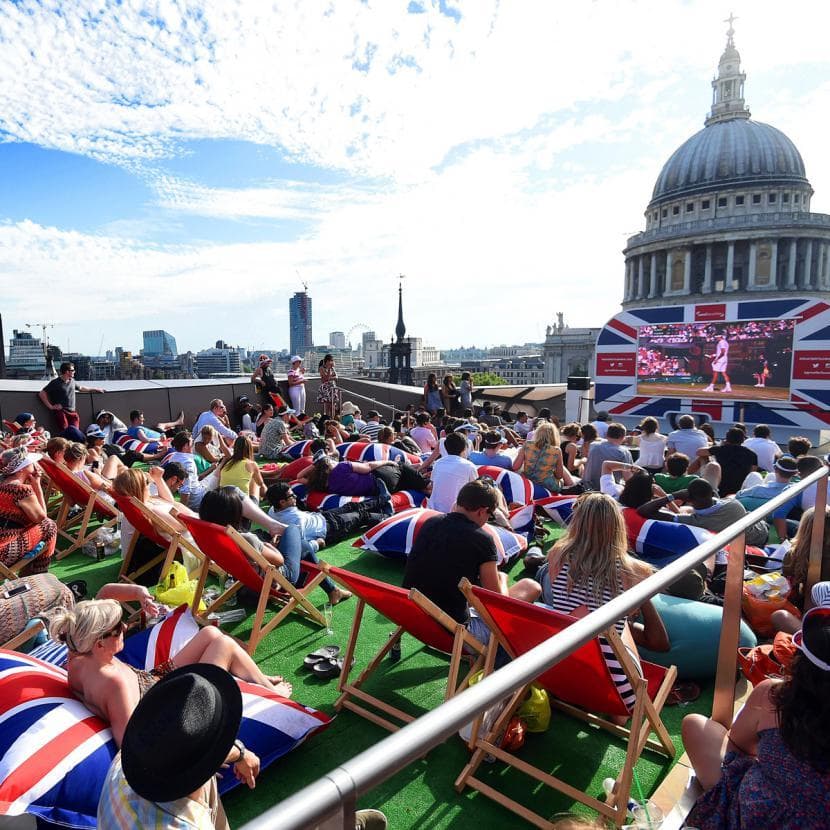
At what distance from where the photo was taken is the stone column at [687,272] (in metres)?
65.5

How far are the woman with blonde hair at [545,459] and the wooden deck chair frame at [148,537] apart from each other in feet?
13.9

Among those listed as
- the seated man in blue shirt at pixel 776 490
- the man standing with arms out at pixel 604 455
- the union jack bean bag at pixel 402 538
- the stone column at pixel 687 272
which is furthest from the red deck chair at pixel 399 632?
the stone column at pixel 687 272

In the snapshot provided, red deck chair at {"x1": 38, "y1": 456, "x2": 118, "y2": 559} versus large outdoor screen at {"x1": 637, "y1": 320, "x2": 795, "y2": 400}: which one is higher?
large outdoor screen at {"x1": 637, "y1": 320, "x2": 795, "y2": 400}

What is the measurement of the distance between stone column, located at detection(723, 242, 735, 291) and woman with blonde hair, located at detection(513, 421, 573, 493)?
213 feet

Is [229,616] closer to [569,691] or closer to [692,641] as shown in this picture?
[569,691]

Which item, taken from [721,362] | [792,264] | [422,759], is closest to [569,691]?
[422,759]

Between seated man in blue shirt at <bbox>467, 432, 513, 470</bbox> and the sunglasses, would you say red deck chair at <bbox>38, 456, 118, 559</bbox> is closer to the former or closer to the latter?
the sunglasses

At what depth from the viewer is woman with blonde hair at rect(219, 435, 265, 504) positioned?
21.3 ft

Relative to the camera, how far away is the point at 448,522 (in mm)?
3619

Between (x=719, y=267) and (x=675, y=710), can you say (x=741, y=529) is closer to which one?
(x=675, y=710)

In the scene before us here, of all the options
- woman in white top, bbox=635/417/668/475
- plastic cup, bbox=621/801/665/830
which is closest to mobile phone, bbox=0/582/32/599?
plastic cup, bbox=621/801/665/830

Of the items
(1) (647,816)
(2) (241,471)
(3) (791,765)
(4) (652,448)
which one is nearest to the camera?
(3) (791,765)

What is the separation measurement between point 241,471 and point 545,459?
392cm

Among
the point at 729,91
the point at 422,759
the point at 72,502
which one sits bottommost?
the point at 422,759
